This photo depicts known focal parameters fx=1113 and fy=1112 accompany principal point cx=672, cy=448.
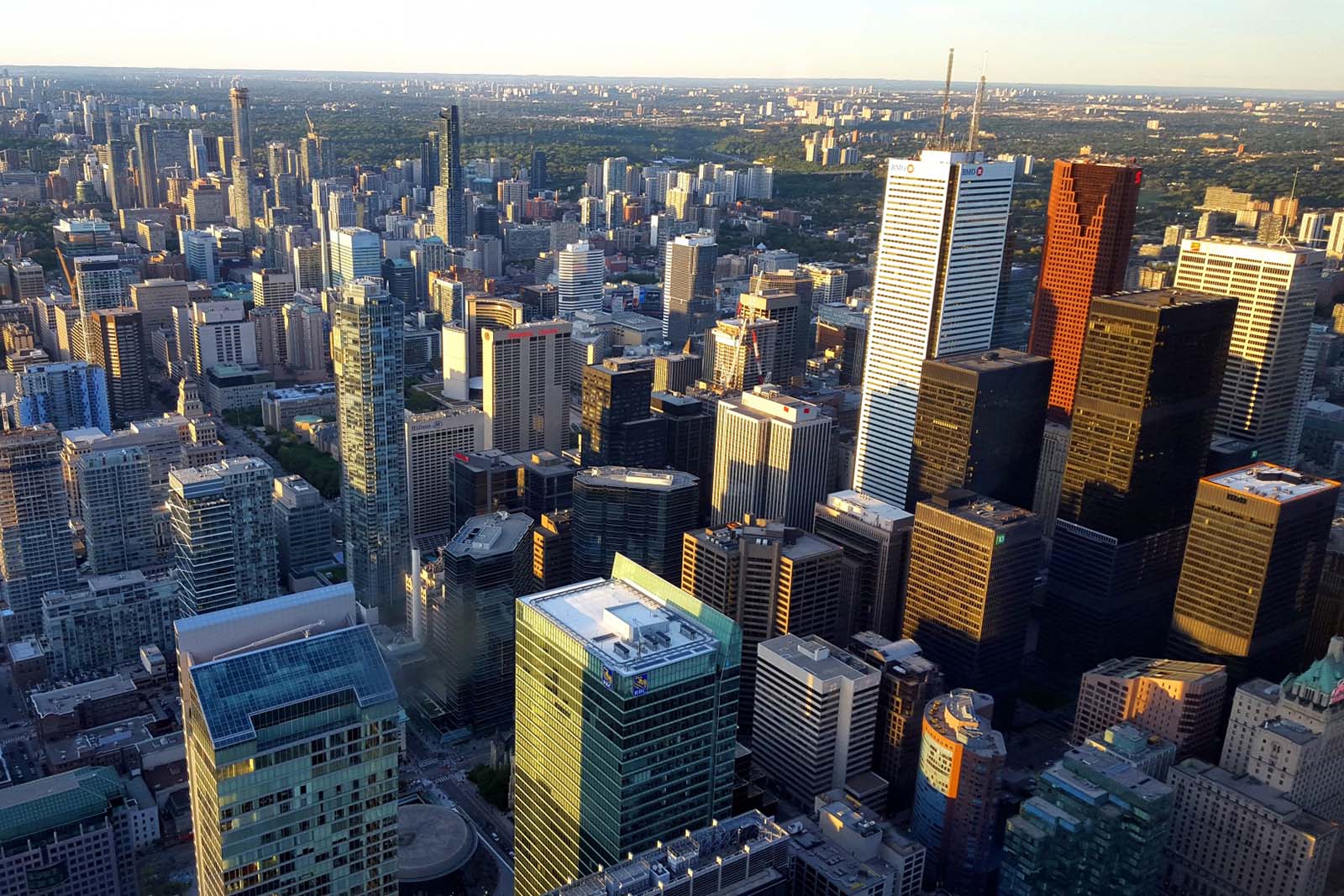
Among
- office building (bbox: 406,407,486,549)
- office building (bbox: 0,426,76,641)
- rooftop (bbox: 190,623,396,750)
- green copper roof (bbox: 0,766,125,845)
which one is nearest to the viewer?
rooftop (bbox: 190,623,396,750)

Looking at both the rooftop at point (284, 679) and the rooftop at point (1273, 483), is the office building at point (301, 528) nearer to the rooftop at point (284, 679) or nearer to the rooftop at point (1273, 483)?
the rooftop at point (284, 679)

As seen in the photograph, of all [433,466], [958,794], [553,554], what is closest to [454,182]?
[433,466]

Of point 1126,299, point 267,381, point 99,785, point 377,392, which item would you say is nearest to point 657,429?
point 377,392

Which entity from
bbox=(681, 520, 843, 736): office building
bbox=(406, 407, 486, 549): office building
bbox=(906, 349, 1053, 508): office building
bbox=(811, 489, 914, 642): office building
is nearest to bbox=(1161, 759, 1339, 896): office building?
bbox=(811, 489, 914, 642): office building

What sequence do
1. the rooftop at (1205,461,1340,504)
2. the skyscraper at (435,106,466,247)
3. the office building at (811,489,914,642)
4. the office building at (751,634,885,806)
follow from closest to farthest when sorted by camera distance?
the office building at (751,634,885,806) < the rooftop at (1205,461,1340,504) < the office building at (811,489,914,642) < the skyscraper at (435,106,466,247)

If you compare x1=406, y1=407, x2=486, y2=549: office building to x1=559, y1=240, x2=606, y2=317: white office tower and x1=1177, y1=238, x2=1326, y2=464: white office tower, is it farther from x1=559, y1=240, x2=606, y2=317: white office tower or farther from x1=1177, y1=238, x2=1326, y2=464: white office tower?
x1=559, y1=240, x2=606, y2=317: white office tower

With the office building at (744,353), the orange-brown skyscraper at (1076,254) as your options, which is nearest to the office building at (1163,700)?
the orange-brown skyscraper at (1076,254)
